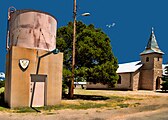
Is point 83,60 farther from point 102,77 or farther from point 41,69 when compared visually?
point 41,69

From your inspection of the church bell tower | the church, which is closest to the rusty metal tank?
the church

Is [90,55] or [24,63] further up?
[90,55]

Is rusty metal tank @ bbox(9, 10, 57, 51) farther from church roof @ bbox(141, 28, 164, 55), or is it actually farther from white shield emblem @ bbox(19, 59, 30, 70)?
church roof @ bbox(141, 28, 164, 55)

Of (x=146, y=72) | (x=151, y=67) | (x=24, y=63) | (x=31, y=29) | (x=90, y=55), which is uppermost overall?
(x=31, y=29)

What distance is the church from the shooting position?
43.6 m

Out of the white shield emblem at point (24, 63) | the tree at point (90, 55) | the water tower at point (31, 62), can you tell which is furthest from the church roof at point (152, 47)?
the white shield emblem at point (24, 63)

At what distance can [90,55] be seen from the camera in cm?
2022

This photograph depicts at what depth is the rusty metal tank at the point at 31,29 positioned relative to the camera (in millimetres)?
13336

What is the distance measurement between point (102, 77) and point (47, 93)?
7.26 meters

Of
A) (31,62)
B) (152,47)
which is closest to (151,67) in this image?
(152,47)

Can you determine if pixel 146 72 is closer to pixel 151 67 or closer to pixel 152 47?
pixel 151 67

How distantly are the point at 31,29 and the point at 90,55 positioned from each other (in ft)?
25.9

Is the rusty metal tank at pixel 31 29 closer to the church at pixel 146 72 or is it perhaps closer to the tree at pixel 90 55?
the tree at pixel 90 55

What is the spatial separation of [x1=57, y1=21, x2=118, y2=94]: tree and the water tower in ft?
19.0
